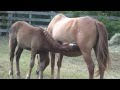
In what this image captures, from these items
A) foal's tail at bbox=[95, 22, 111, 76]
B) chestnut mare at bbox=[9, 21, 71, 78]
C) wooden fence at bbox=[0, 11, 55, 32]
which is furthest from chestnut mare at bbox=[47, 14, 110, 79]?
wooden fence at bbox=[0, 11, 55, 32]

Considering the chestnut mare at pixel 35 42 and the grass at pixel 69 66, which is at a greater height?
the chestnut mare at pixel 35 42

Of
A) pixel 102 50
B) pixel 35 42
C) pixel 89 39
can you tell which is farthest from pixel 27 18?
pixel 102 50

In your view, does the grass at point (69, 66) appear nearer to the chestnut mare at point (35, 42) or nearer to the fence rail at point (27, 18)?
the chestnut mare at point (35, 42)

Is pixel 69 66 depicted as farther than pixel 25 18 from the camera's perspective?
No

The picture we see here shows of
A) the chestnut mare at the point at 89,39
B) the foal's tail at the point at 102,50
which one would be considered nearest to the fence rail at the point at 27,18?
the chestnut mare at the point at 89,39

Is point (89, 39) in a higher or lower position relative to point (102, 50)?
higher

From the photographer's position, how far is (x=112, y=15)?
16406mm

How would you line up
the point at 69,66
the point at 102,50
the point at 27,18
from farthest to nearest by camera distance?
the point at 27,18 → the point at 69,66 → the point at 102,50

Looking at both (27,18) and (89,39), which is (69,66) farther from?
(27,18)

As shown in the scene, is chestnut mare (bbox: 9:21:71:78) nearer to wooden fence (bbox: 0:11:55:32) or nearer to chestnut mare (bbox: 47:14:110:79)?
chestnut mare (bbox: 47:14:110:79)
